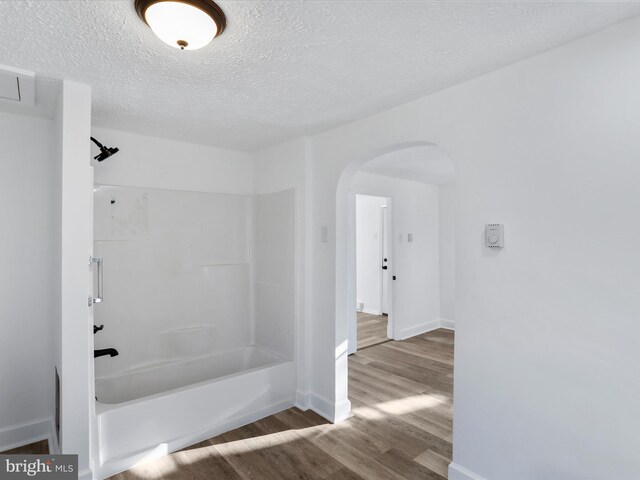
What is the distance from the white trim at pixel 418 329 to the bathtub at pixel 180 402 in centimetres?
241

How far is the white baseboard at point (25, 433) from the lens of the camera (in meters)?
2.56

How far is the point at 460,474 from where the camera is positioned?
206 cm

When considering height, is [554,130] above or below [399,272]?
above

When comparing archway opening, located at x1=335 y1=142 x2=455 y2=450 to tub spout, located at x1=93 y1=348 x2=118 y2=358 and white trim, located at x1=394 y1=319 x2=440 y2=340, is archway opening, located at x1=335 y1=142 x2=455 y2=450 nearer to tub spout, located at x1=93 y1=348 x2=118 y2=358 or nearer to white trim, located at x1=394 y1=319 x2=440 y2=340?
white trim, located at x1=394 y1=319 x2=440 y2=340

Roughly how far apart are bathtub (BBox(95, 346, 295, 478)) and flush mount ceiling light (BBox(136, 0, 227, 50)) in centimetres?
221

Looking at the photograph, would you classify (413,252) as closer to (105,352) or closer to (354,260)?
(354,260)

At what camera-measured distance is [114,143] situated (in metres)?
2.97

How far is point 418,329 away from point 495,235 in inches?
152

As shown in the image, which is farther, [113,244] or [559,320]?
[113,244]

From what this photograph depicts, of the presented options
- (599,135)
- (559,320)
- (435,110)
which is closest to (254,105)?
(435,110)

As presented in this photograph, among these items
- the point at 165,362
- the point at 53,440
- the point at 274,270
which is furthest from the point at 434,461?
the point at 53,440

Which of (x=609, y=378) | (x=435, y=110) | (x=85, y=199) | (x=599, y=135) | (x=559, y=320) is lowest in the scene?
(x=609, y=378)

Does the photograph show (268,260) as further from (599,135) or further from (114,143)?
(599,135)

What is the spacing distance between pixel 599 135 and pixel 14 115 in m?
3.65
